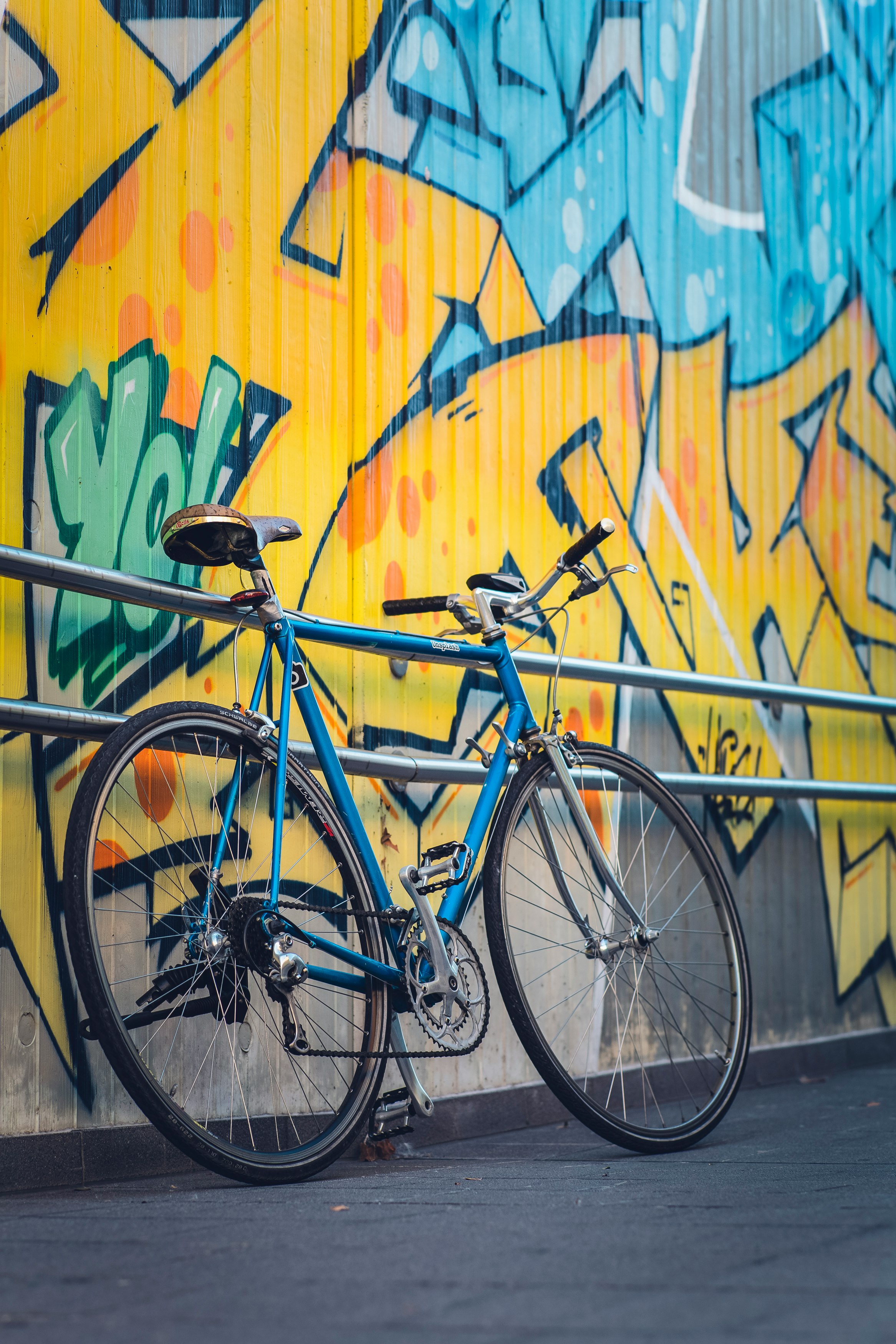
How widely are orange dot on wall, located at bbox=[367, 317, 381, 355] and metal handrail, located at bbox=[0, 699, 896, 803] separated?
1.05m

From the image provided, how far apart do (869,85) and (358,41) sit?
307cm

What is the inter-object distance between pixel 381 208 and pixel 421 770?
149 cm

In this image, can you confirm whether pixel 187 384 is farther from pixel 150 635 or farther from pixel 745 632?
pixel 745 632

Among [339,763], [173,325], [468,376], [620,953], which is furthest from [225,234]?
[620,953]

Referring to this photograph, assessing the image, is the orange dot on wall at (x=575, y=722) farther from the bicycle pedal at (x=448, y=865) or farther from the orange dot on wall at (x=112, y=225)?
the orange dot on wall at (x=112, y=225)

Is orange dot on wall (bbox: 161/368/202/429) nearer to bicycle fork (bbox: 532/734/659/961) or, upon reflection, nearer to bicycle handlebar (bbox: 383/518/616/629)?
bicycle handlebar (bbox: 383/518/616/629)

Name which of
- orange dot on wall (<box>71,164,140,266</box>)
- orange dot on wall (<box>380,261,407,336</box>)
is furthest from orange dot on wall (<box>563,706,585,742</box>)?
orange dot on wall (<box>71,164,140,266</box>)

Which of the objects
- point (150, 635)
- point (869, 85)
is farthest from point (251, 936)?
point (869, 85)

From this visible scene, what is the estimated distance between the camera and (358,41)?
3.65 metres

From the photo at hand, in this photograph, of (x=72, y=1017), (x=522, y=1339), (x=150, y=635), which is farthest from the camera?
(x=150, y=635)

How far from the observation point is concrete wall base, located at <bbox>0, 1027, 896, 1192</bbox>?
8.76ft

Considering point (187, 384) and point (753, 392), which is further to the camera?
point (753, 392)

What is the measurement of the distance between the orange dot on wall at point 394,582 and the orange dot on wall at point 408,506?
11cm

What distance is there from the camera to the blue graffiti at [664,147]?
389 cm
